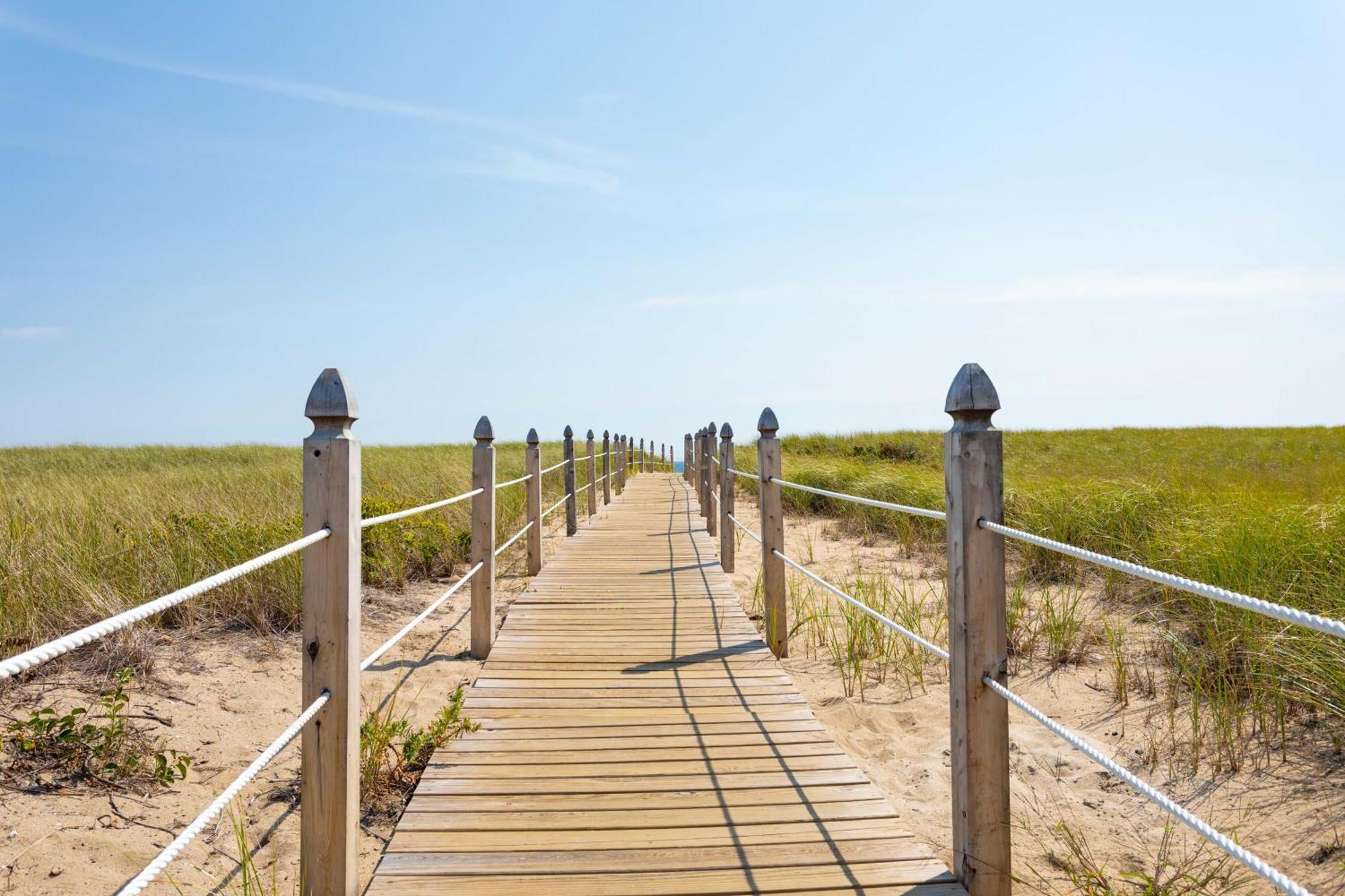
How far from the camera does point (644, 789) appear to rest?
292cm

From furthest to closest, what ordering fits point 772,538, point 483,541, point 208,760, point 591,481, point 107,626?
point 591,481
point 772,538
point 483,541
point 208,760
point 107,626

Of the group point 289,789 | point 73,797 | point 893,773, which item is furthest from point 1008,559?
point 73,797

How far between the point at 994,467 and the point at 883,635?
311 centimetres

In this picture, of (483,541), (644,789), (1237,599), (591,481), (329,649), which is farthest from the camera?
(591,481)

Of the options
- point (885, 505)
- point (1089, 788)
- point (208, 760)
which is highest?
point (885, 505)

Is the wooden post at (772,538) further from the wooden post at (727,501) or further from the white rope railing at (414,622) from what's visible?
the wooden post at (727,501)

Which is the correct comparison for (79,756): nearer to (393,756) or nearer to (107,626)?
(393,756)

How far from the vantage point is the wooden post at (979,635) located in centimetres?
233

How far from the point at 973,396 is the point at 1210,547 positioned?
4.05 meters

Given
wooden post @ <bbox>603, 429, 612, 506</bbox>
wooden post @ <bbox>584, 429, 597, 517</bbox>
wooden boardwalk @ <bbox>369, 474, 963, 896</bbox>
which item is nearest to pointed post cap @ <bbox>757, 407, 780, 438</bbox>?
wooden boardwalk @ <bbox>369, 474, 963, 896</bbox>

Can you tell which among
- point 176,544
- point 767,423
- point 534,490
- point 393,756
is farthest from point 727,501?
point 393,756

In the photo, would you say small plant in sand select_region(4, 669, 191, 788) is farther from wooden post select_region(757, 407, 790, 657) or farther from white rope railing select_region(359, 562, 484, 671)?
wooden post select_region(757, 407, 790, 657)

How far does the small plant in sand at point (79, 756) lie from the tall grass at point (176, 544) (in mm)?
1525

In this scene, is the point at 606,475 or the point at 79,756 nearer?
the point at 79,756
